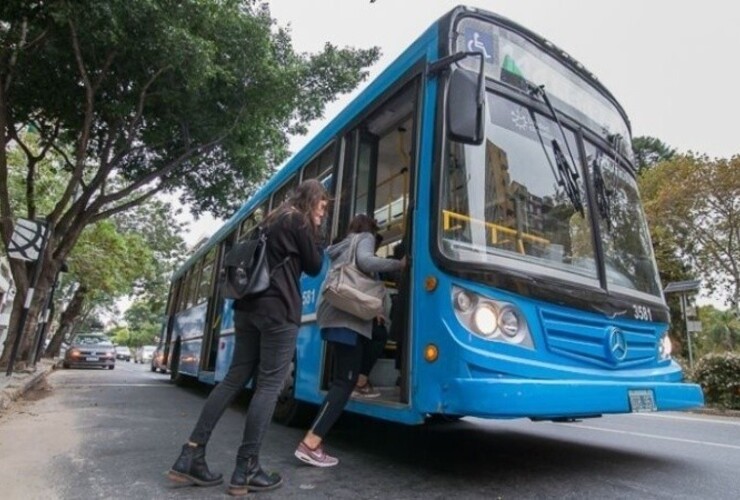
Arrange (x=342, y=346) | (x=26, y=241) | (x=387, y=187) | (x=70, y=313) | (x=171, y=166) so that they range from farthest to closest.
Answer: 1. (x=70, y=313)
2. (x=171, y=166)
3. (x=26, y=241)
4. (x=387, y=187)
5. (x=342, y=346)

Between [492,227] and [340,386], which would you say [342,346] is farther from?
[492,227]

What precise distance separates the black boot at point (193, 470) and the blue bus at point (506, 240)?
114 cm

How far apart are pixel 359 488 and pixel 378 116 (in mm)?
2823

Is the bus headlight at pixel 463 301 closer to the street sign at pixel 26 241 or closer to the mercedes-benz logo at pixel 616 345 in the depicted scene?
the mercedes-benz logo at pixel 616 345

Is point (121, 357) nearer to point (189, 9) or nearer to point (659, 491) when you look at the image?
point (189, 9)

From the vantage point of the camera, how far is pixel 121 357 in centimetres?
5838

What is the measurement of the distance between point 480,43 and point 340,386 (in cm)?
248

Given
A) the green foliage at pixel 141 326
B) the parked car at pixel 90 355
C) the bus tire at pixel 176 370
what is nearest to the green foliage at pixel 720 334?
the bus tire at pixel 176 370

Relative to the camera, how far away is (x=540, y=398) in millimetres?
3062

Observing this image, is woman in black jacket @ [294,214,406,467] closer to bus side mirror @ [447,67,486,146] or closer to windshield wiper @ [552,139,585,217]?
bus side mirror @ [447,67,486,146]

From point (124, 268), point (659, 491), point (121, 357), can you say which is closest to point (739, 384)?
point (659, 491)

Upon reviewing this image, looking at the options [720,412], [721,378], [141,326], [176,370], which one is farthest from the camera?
[141,326]

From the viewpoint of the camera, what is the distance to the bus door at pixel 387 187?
4023mm

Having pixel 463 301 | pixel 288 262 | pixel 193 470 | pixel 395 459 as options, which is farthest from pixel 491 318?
pixel 193 470
